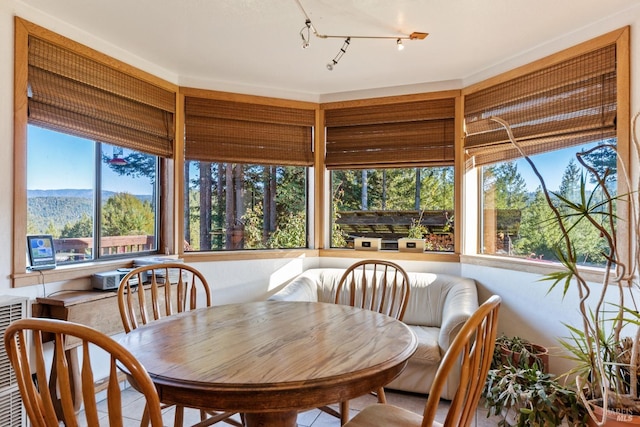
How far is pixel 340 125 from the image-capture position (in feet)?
12.8

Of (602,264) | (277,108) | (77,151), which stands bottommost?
(602,264)

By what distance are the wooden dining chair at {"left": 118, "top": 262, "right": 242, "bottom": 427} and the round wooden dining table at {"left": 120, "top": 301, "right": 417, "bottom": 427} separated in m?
0.25

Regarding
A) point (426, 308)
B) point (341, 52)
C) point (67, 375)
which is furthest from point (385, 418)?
point (341, 52)

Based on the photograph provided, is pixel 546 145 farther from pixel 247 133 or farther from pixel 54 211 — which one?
pixel 54 211

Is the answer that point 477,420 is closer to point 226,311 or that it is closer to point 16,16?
point 226,311

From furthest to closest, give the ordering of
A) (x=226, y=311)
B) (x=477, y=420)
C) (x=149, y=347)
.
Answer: (x=477, y=420) < (x=226, y=311) < (x=149, y=347)

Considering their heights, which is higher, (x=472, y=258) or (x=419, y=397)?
(x=472, y=258)

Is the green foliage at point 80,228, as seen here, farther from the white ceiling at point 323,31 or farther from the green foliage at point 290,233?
the green foliage at point 290,233

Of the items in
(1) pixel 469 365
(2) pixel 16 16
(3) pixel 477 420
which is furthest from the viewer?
(3) pixel 477 420

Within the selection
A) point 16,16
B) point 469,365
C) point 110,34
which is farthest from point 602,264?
point 16,16

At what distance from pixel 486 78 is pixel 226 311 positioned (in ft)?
9.35

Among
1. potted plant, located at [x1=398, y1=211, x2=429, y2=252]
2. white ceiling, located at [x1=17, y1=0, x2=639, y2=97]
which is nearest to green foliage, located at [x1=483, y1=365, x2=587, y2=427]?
potted plant, located at [x1=398, y1=211, x2=429, y2=252]

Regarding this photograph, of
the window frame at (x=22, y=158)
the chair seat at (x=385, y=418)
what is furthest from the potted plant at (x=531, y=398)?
the window frame at (x=22, y=158)

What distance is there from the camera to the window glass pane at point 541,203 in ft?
8.64
